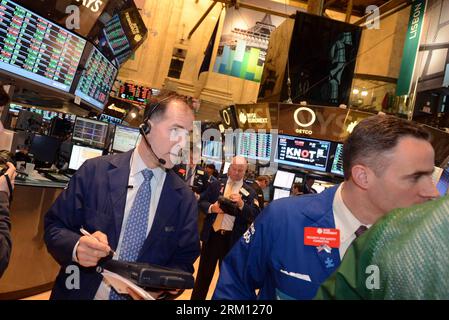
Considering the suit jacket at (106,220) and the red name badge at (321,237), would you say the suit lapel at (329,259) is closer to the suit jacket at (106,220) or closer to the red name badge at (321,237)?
the red name badge at (321,237)

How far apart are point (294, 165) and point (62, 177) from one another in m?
4.66

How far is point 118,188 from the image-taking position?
191 centimetres

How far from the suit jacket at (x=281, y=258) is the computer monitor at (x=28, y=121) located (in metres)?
4.12

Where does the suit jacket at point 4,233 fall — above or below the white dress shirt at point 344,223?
below

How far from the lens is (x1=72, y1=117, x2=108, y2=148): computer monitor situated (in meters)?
5.61

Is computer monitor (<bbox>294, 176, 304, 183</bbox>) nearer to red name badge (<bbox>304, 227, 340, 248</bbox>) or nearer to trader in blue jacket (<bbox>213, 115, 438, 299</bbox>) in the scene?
trader in blue jacket (<bbox>213, 115, 438, 299</bbox>)

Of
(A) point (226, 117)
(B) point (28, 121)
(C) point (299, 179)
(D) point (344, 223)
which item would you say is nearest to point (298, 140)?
(C) point (299, 179)

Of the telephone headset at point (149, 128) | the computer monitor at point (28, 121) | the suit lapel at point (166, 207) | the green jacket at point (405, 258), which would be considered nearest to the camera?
the green jacket at point (405, 258)

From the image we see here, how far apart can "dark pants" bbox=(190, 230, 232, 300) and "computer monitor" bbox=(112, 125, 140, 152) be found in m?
2.62

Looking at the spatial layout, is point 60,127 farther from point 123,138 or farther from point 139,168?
point 139,168

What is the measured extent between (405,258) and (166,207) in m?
1.53

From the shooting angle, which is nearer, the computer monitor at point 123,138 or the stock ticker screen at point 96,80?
the stock ticker screen at point 96,80

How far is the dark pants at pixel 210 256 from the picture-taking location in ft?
14.3

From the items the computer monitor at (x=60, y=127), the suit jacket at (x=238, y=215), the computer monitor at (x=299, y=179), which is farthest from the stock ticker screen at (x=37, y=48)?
the computer monitor at (x=299, y=179)
